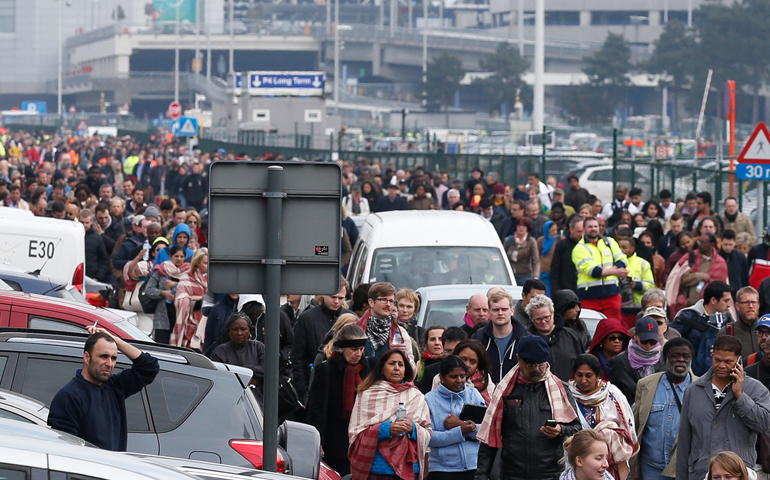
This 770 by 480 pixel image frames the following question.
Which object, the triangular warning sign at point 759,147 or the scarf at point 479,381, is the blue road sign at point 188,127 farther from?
the scarf at point 479,381

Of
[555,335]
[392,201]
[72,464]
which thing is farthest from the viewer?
[392,201]

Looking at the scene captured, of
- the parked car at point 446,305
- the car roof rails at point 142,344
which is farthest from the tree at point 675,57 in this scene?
the car roof rails at point 142,344

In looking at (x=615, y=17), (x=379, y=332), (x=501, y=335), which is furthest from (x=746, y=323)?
(x=615, y=17)

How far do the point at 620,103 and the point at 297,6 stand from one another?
323 ft

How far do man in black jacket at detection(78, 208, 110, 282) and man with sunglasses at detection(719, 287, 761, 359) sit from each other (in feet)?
30.2

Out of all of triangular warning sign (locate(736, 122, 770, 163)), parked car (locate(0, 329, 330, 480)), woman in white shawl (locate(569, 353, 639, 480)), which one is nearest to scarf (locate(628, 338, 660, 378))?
woman in white shawl (locate(569, 353, 639, 480))

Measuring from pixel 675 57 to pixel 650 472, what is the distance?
299 feet

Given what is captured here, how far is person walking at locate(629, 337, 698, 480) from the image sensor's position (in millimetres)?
8141

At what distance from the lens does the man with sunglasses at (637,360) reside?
873 centimetres

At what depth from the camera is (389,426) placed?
764cm

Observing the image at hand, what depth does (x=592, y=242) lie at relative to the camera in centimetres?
1395

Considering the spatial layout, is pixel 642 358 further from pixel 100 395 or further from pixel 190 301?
pixel 190 301

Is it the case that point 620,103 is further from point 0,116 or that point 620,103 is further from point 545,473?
point 545,473

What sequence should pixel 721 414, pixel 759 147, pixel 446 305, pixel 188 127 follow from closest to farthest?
1. pixel 721 414
2. pixel 446 305
3. pixel 759 147
4. pixel 188 127
